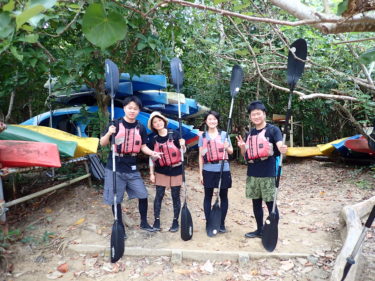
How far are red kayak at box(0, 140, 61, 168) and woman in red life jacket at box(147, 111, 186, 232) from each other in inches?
46.2

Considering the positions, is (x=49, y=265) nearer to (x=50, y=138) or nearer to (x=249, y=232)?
(x=50, y=138)

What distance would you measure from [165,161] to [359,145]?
4.93m

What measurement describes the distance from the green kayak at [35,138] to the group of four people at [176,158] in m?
0.46

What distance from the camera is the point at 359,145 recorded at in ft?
22.0

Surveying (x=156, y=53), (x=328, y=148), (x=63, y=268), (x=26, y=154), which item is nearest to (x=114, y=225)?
(x=63, y=268)

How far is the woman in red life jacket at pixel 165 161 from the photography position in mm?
3818

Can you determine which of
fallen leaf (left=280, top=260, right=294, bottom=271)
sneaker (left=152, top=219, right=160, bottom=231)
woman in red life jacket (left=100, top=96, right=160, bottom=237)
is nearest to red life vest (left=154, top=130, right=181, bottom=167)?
woman in red life jacket (left=100, top=96, right=160, bottom=237)

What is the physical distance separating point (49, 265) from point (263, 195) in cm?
243

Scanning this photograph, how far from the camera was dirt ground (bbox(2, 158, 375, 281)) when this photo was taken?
315 cm

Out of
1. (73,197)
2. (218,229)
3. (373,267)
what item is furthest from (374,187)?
(73,197)

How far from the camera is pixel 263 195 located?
3.50 metres

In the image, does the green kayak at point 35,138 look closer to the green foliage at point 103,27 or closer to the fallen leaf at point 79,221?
the fallen leaf at point 79,221

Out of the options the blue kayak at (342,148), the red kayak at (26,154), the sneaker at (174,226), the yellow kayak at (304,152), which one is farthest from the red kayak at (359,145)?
the red kayak at (26,154)

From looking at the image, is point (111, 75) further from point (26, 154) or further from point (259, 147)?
point (259, 147)
